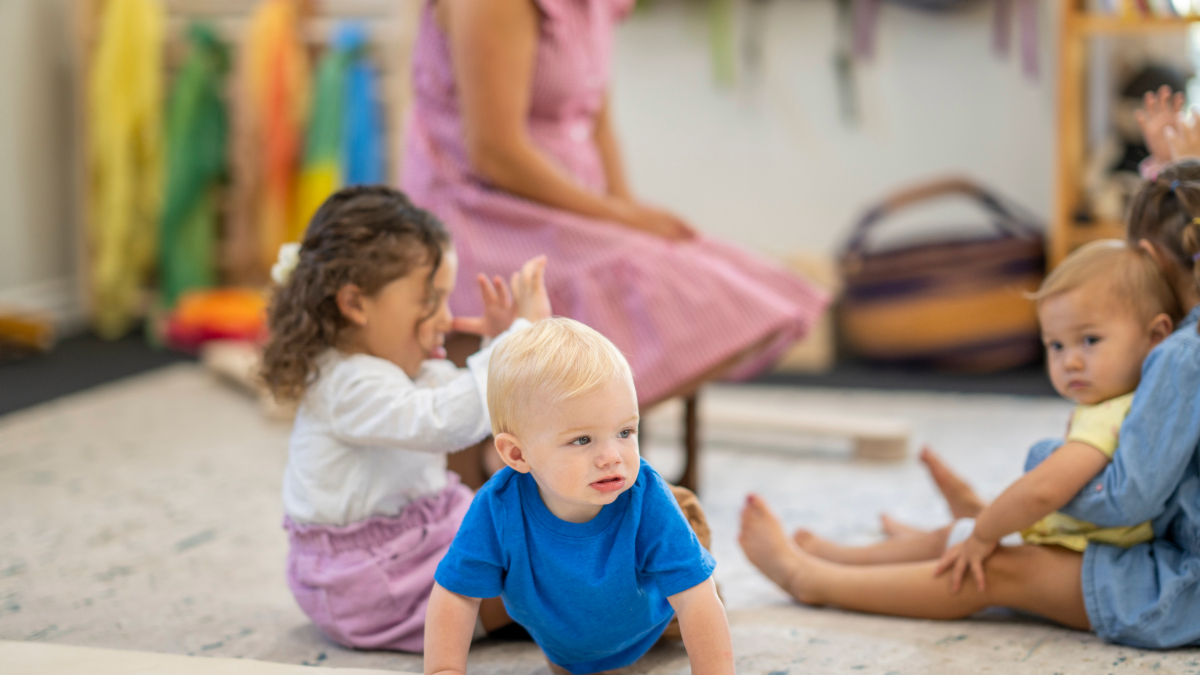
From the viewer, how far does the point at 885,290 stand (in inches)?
112

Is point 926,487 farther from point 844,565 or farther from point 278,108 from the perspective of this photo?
point 278,108

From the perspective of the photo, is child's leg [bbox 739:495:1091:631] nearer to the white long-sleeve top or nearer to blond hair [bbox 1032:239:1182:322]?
blond hair [bbox 1032:239:1182:322]

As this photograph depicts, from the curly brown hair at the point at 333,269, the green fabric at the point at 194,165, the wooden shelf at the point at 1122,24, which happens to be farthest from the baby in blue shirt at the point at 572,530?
the green fabric at the point at 194,165

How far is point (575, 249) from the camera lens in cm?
152

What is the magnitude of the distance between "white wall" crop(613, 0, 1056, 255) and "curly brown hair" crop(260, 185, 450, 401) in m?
2.14

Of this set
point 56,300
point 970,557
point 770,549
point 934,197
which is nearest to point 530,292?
point 770,549

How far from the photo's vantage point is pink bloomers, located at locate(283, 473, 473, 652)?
1181 millimetres

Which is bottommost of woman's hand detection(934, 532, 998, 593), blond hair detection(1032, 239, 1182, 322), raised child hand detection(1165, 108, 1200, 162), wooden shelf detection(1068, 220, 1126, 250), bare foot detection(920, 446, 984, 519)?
bare foot detection(920, 446, 984, 519)

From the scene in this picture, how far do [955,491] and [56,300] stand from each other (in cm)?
301

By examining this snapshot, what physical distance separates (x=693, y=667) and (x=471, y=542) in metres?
0.22

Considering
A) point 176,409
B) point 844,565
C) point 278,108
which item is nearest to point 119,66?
point 278,108

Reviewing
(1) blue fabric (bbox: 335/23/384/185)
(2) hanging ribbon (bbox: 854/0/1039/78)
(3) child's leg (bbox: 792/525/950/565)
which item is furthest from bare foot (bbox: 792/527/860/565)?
(1) blue fabric (bbox: 335/23/384/185)

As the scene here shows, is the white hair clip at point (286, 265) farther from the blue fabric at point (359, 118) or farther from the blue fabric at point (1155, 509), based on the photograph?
the blue fabric at point (359, 118)

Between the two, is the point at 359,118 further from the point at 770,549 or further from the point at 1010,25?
the point at 770,549
